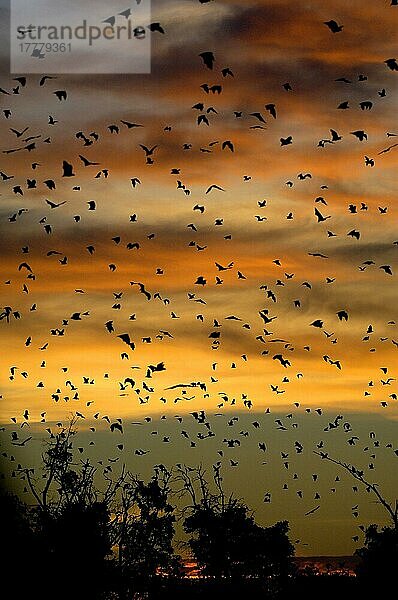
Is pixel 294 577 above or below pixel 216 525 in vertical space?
below

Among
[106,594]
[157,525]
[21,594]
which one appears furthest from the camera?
[157,525]

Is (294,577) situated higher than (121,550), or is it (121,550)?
(121,550)

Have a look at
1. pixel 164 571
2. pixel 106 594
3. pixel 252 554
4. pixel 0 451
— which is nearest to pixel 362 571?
pixel 252 554

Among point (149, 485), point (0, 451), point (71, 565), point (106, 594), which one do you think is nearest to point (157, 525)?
point (149, 485)

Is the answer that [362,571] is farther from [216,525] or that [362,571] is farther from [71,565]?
[71,565]

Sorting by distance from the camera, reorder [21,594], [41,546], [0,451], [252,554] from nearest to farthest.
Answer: [0,451] → [21,594] → [41,546] → [252,554]

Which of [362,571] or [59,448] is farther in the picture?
[362,571]

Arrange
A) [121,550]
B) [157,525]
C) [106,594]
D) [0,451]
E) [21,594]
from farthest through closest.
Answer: [157,525]
[121,550]
[106,594]
[21,594]
[0,451]

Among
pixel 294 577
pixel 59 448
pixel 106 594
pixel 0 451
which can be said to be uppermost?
pixel 0 451

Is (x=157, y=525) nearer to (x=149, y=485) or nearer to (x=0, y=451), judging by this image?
(x=149, y=485)
